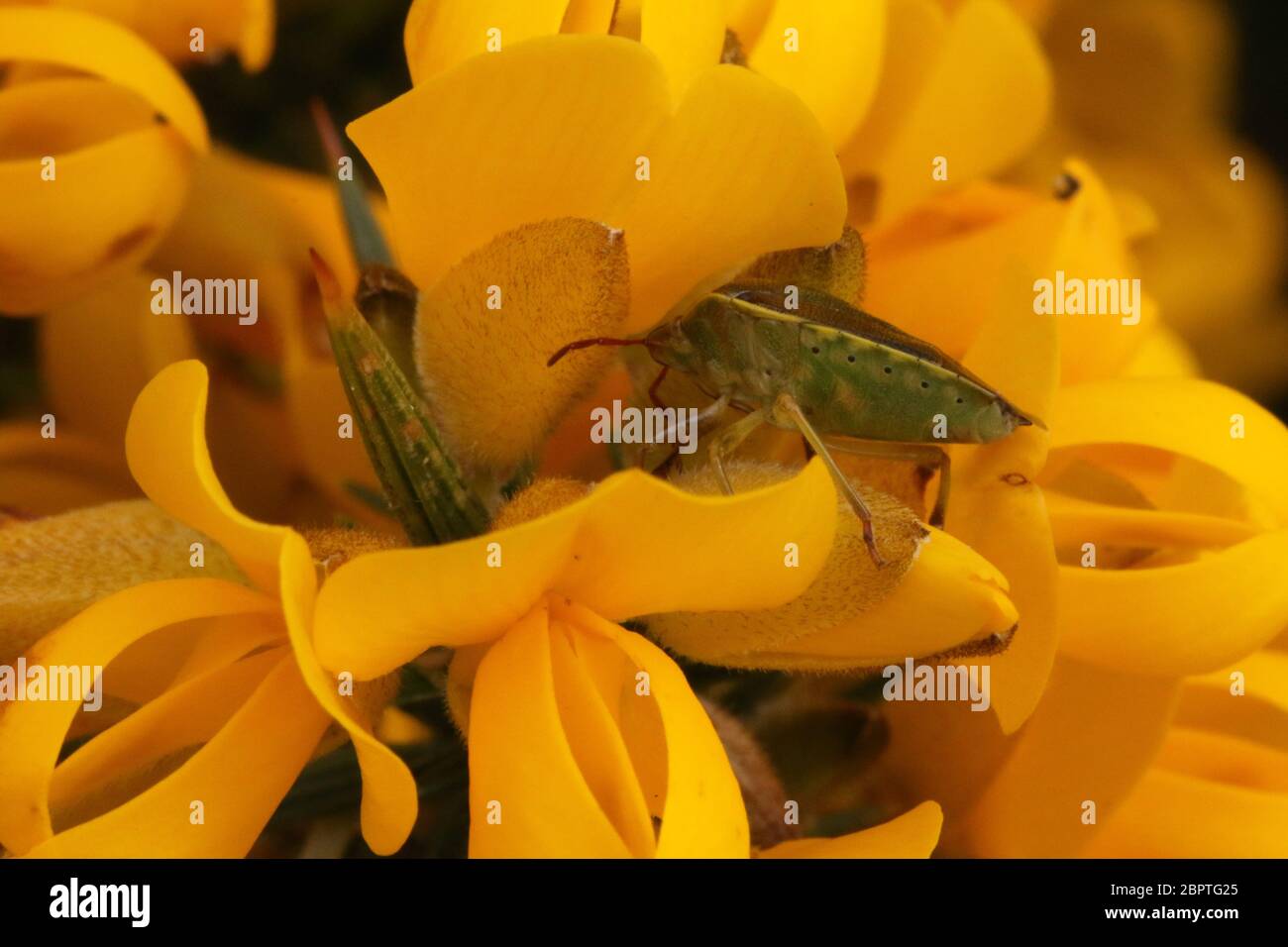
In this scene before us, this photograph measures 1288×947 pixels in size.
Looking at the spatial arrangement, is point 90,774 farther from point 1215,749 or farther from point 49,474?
point 1215,749

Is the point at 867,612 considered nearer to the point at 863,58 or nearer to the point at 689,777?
the point at 689,777

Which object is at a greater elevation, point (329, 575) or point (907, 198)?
point (907, 198)

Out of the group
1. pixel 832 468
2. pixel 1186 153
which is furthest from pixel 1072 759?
pixel 1186 153

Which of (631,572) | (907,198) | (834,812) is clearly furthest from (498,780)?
(907,198)

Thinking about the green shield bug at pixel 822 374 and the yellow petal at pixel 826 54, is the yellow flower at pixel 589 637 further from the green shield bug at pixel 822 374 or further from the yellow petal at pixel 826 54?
the yellow petal at pixel 826 54

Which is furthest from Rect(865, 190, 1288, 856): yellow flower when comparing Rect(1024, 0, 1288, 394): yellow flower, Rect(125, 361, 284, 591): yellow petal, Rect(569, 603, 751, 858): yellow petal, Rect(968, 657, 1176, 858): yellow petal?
Rect(1024, 0, 1288, 394): yellow flower
